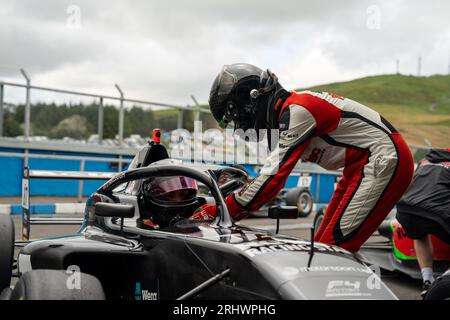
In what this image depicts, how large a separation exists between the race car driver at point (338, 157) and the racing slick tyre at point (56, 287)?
0.84m

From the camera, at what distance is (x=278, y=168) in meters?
3.38

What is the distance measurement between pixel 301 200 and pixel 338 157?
885cm

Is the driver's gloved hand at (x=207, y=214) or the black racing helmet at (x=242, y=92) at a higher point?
the black racing helmet at (x=242, y=92)

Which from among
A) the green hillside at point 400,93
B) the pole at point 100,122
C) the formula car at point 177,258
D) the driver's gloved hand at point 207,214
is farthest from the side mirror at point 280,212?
the green hillside at point 400,93

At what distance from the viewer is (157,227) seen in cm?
336

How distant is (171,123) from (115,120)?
5.73ft

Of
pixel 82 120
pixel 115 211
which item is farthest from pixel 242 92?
pixel 82 120

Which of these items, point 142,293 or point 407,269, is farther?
point 407,269

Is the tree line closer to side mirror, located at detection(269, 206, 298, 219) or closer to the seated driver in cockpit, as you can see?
the seated driver in cockpit

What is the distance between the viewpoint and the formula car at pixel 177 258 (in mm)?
2439

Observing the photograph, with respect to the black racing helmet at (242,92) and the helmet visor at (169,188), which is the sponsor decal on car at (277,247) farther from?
the black racing helmet at (242,92)
